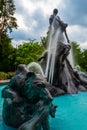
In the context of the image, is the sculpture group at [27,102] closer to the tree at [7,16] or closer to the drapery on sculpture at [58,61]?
the drapery on sculpture at [58,61]

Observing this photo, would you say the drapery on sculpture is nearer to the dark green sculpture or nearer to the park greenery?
the dark green sculpture

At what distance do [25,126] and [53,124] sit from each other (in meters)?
1.99

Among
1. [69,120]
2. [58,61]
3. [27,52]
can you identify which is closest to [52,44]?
[58,61]

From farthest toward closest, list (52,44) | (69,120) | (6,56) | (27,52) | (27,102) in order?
(6,56), (27,52), (52,44), (69,120), (27,102)

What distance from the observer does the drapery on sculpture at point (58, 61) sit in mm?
14445

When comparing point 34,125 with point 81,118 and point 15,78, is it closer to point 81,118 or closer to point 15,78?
point 15,78

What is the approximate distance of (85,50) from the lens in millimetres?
54094

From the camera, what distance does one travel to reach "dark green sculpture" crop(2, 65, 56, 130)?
18.4 feet

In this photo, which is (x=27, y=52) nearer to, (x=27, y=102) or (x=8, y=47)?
(x=8, y=47)

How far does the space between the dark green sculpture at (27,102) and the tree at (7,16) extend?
109ft

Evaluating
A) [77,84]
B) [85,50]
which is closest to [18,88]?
[77,84]

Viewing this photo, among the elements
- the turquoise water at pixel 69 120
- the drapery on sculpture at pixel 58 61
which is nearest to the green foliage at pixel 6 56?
the drapery on sculpture at pixel 58 61

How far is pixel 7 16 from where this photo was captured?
131 ft

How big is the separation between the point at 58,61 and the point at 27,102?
25.8 ft
